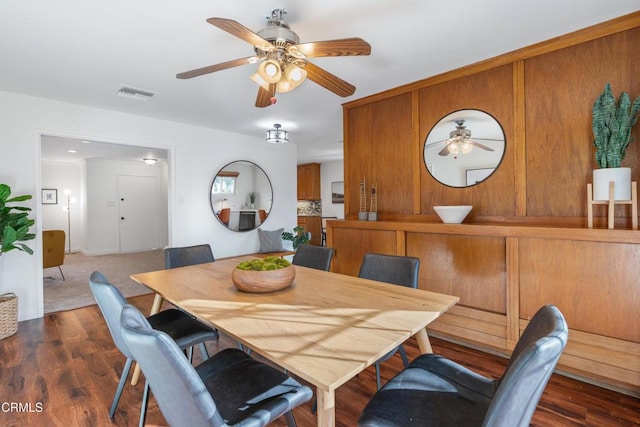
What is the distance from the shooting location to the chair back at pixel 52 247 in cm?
468

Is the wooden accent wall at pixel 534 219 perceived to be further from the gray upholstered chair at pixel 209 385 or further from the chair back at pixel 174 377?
the chair back at pixel 174 377

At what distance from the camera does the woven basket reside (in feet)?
9.16

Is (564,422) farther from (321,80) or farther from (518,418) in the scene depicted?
(321,80)

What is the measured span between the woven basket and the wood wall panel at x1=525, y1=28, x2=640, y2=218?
464cm

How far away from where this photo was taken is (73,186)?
7652 millimetres

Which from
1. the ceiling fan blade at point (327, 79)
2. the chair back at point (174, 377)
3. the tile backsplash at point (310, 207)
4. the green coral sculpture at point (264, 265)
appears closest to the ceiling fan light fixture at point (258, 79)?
the ceiling fan blade at point (327, 79)

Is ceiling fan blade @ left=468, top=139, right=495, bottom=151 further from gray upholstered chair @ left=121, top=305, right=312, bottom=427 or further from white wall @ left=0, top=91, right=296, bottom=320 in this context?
white wall @ left=0, top=91, right=296, bottom=320

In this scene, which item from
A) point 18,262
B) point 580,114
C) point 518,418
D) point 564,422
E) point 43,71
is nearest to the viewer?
point 518,418

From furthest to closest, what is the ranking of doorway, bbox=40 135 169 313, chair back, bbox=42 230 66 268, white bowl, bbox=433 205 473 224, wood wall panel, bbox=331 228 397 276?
doorway, bbox=40 135 169 313
chair back, bbox=42 230 66 268
wood wall panel, bbox=331 228 397 276
white bowl, bbox=433 205 473 224

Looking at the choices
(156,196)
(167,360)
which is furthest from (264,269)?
(156,196)

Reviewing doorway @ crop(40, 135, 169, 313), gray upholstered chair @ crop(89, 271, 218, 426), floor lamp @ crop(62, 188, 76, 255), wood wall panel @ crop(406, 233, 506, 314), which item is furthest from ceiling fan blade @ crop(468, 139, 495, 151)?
floor lamp @ crop(62, 188, 76, 255)

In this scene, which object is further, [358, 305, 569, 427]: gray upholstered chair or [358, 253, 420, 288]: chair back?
[358, 253, 420, 288]: chair back

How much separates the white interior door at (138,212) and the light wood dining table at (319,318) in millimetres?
6925

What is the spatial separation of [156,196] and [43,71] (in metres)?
6.09
